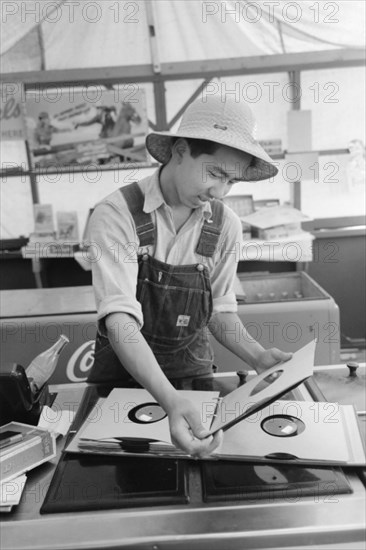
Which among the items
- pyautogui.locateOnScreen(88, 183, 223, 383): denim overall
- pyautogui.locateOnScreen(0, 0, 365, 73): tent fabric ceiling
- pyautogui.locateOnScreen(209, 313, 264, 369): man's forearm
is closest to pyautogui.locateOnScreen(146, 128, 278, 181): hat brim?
pyautogui.locateOnScreen(88, 183, 223, 383): denim overall

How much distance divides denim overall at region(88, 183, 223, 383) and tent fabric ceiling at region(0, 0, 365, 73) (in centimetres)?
199

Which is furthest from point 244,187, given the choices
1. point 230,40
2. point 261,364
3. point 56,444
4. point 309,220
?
point 56,444

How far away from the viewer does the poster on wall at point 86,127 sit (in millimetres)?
3520

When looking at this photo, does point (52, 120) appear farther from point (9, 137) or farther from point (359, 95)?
point (359, 95)

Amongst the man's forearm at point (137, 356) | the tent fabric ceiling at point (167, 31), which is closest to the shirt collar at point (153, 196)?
the man's forearm at point (137, 356)

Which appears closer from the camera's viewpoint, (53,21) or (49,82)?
(53,21)

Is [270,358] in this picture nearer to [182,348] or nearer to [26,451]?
[182,348]

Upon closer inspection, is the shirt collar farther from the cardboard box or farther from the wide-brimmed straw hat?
the cardboard box

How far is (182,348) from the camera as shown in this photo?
1528 millimetres

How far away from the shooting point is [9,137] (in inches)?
141

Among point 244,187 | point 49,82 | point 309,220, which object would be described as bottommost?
point 309,220

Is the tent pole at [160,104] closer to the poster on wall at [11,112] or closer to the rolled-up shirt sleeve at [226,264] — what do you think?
the poster on wall at [11,112]

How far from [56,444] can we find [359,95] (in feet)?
10.9

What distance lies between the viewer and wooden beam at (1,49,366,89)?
3.44 metres
